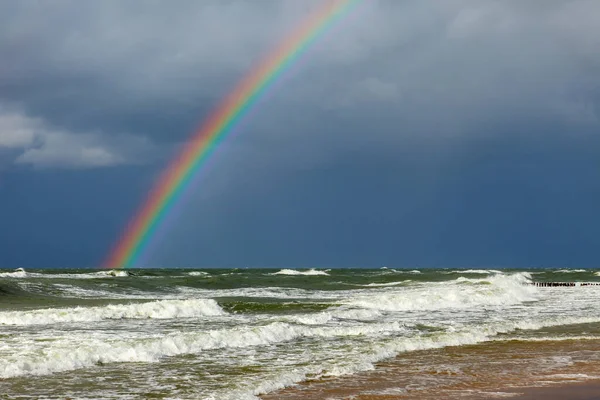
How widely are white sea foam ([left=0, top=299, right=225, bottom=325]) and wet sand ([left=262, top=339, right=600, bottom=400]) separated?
1437 centimetres

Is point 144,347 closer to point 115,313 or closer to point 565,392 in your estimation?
point 565,392

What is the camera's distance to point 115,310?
28.9m

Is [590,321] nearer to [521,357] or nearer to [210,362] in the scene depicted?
[521,357]

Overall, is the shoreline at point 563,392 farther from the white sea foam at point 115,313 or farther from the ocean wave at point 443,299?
the ocean wave at point 443,299

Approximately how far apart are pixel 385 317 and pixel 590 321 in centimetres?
822

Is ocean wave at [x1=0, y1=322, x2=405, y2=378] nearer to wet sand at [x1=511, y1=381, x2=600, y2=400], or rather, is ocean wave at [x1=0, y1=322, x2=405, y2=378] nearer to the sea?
the sea

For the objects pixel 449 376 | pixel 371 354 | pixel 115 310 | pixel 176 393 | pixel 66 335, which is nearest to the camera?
pixel 176 393

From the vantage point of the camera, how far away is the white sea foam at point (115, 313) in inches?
993

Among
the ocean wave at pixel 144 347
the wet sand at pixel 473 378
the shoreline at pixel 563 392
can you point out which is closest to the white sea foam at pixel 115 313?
the ocean wave at pixel 144 347

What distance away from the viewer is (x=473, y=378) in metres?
13.8

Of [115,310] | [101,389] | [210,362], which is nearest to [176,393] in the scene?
[101,389]

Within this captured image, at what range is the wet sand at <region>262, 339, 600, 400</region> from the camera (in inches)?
477

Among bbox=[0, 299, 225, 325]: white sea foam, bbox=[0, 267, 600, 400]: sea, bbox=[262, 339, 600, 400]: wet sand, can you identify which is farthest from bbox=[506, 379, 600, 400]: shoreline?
bbox=[0, 299, 225, 325]: white sea foam

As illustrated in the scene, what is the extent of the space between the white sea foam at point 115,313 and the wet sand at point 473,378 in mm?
14366
